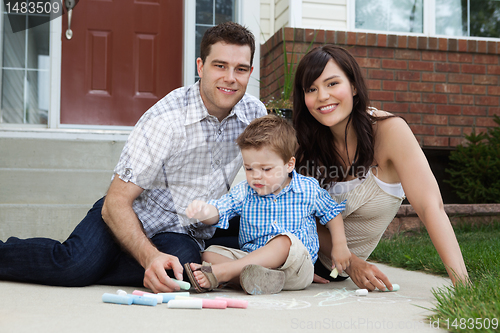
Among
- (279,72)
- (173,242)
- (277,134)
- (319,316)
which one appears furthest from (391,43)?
(319,316)

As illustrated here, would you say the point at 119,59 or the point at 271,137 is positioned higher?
the point at 119,59

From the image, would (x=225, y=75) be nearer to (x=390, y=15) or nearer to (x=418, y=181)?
(x=418, y=181)

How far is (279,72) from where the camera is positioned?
16.4 feet

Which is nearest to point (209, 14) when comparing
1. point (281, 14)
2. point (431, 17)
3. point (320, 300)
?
point (281, 14)

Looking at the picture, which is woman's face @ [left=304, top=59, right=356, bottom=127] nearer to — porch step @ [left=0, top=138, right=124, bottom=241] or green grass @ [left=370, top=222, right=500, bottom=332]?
green grass @ [left=370, top=222, right=500, bottom=332]

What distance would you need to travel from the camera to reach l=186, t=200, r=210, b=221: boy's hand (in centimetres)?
217

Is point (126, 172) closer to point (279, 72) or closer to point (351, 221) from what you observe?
point (351, 221)

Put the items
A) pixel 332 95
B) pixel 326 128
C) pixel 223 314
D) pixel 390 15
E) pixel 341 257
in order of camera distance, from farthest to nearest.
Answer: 1. pixel 390 15
2. pixel 326 128
3. pixel 332 95
4. pixel 341 257
5. pixel 223 314

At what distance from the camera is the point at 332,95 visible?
95.4 inches

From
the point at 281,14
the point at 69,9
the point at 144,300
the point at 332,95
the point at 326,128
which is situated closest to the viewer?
the point at 144,300

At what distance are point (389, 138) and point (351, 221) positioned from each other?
0.47 meters

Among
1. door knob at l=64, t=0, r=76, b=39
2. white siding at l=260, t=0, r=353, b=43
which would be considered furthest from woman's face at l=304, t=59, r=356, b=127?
door knob at l=64, t=0, r=76, b=39

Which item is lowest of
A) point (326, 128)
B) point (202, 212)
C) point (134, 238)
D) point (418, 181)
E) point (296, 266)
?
point (296, 266)

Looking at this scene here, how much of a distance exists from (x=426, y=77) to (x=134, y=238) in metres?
4.07
